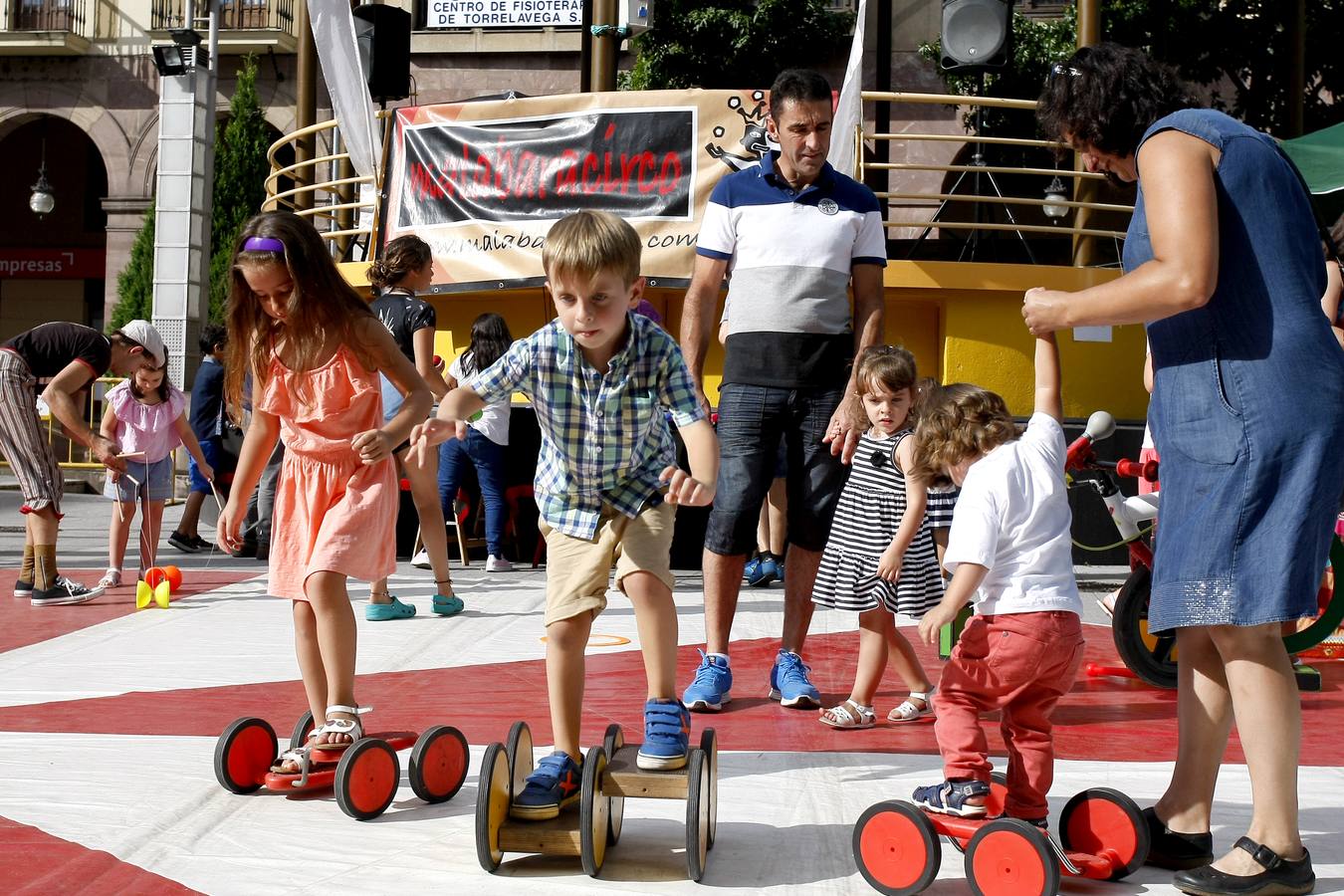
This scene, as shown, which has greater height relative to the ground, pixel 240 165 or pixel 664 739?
pixel 240 165

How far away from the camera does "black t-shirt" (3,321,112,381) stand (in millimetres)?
7406

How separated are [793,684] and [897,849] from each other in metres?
1.99

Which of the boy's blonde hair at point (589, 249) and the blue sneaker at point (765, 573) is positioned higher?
the boy's blonde hair at point (589, 249)

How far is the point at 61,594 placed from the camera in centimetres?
728

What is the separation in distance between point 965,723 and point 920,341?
741 centimetres

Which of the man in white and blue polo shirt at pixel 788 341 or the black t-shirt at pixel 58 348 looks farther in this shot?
the black t-shirt at pixel 58 348

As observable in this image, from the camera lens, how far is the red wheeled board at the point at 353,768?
3245mm

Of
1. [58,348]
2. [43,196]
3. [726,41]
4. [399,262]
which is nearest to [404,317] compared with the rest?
[399,262]

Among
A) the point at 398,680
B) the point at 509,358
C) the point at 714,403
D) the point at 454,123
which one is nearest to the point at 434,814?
the point at 509,358

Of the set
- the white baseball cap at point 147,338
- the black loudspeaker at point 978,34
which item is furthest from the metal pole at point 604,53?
the white baseball cap at point 147,338

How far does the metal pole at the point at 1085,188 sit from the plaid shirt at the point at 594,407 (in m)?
7.66

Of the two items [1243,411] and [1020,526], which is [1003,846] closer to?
[1020,526]

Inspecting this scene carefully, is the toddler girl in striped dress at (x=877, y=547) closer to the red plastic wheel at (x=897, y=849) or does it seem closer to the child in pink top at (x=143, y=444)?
the red plastic wheel at (x=897, y=849)

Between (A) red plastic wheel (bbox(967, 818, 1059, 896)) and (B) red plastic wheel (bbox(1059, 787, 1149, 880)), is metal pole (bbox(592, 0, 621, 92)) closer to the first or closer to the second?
(B) red plastic wheel (bbox(1059, 787, 1149, 880))
